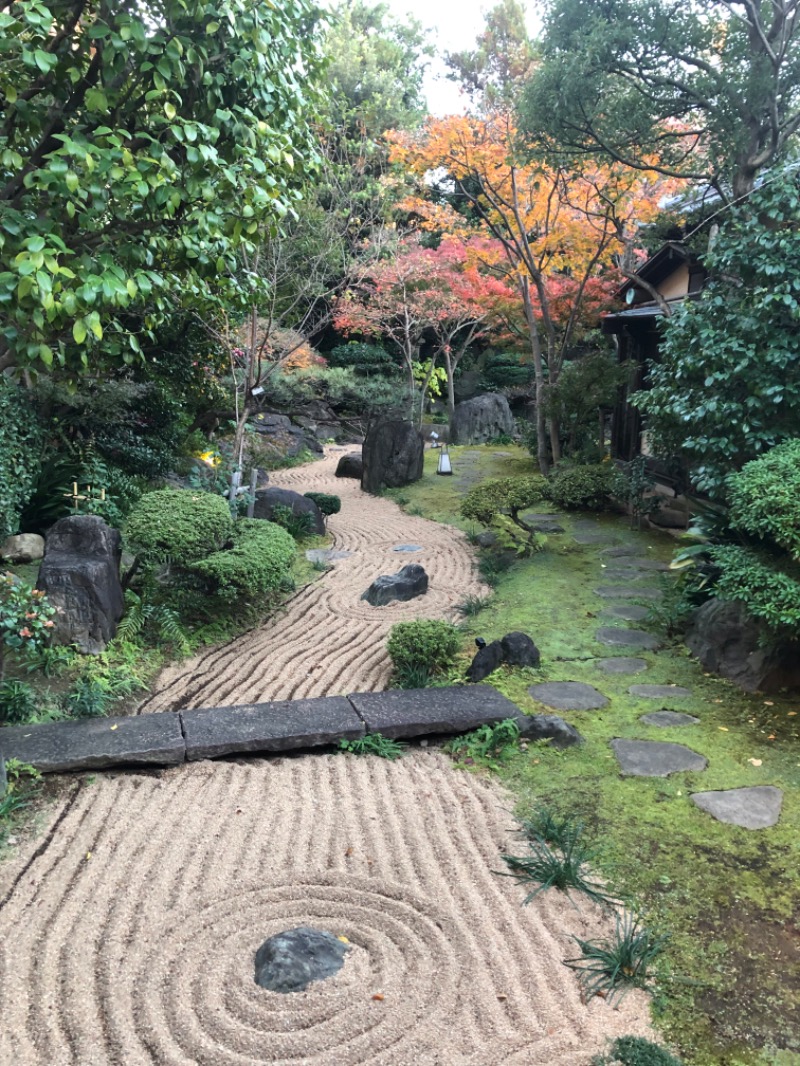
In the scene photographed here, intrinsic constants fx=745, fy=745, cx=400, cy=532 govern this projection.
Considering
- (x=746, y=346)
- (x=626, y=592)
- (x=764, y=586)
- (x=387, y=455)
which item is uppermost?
(x=746, y=346)

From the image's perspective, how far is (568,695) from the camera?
536 cm


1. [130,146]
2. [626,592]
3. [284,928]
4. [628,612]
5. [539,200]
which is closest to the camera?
[284,928]

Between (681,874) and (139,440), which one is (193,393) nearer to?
(139,440)

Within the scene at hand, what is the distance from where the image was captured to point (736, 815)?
3785mm

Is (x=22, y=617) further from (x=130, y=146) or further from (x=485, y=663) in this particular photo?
(x=485, y=663)

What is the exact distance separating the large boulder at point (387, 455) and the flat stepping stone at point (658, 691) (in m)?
10.1

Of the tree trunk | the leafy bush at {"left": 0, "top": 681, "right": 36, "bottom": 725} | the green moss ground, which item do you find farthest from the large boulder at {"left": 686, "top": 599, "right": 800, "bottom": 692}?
the tree trunk

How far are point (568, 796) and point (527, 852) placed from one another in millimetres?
588

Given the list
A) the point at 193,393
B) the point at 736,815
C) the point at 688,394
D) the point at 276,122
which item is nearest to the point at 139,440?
the point at 193,393

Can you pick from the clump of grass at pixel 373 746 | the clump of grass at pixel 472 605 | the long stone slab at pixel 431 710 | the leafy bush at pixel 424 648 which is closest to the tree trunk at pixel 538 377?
the clump of grass at pixel 472 605

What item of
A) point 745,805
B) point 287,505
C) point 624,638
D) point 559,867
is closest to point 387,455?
point 287,505

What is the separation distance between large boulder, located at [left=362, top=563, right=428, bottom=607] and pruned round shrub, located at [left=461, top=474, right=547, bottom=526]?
134cm

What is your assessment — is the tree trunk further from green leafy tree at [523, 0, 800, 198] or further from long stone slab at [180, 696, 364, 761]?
long stone slab at [180, 696, 364, 761]

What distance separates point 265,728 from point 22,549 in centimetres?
425
